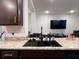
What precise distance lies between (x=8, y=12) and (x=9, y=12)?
19 mm

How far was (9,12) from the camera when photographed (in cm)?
200

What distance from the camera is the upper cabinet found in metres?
1.99

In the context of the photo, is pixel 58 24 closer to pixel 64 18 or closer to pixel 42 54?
pixel 64 18

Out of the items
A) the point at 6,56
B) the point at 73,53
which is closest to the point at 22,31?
the point at 6,56

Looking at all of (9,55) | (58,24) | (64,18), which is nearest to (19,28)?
(9,55)

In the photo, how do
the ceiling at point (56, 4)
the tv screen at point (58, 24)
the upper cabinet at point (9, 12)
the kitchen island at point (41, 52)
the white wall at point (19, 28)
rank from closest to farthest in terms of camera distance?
the kitchen island at point (41, 52)
the upper cabinet at point (9, 12)
the white wall at point (19, 28)
the ceiling at point (56, 4)
the tv screen at point (58, 24)

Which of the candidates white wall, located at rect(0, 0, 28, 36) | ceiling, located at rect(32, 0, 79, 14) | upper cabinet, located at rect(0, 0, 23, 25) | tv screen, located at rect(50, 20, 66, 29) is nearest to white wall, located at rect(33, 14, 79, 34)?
tv screen, located at rect(50, 20, 66, 29)

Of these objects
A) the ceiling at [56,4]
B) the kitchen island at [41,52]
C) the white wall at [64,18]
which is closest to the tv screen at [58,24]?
the white wall at [64,18]

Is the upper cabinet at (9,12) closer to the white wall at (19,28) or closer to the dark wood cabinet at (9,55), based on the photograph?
the white wall at (19,28)

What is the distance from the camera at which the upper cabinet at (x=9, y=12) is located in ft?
6.52

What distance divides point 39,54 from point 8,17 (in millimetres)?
927

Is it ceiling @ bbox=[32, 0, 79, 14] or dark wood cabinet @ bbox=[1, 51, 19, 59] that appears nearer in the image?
dark wood cabinet @ bbox=[1, 51, 19, 59]

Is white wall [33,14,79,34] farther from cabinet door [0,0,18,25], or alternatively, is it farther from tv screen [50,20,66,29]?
cabinet door [0,0,18,25]

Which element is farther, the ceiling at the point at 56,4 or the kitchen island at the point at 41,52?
the ceiling at the point at 56,4
